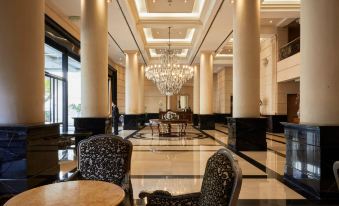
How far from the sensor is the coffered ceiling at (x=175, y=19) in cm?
952

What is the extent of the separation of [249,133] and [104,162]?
5.74 meters

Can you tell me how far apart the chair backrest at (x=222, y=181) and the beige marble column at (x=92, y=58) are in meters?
5.05

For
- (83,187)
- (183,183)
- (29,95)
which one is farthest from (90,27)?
(83,187)

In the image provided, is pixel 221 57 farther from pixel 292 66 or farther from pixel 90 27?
pixel 90 27

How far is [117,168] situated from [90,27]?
458cm

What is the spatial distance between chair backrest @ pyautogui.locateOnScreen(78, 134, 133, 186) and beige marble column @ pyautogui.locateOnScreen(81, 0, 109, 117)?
3.97 metres

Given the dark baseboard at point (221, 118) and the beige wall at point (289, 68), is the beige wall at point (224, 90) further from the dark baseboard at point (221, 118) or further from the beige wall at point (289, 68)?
the beige wall at point (289, 68)

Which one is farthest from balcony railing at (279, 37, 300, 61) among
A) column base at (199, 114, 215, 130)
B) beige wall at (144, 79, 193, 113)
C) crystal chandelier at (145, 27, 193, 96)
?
beige wall at (144, 79, 193, 113)

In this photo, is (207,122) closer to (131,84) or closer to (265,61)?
(265,61)

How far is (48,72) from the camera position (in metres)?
10.0

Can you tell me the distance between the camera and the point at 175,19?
11891 millimetres

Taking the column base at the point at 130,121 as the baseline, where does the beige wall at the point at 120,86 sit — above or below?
above

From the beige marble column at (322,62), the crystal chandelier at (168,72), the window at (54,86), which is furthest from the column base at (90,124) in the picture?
the crystal chandelier at (168,72)

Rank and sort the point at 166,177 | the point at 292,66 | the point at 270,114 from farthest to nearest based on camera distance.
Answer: the point at 270,114 → the point at 292,66 → the point at 166,177
